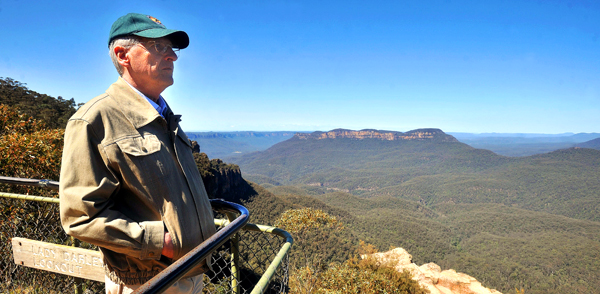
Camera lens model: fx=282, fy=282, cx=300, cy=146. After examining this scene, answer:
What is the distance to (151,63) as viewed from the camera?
133 centimetres

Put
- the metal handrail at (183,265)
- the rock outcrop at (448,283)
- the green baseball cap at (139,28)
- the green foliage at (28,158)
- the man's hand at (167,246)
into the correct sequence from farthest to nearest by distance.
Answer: the rock outcrop at (448,283)
the green foliage at (28,158)
the green baseball cap at (139,28)
the man's hand at (167,246)
the metal handrail at (183,265)

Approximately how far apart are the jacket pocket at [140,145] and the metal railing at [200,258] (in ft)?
1.48

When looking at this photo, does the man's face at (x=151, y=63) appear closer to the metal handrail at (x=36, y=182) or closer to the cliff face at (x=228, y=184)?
the metal handrail at (x=36, y=182)

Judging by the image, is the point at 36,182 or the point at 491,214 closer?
the point at 36,182

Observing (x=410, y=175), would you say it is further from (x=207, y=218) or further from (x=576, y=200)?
(x=207, y=218)

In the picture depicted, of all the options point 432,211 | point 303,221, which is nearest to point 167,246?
point 303,221

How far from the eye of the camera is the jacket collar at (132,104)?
121 cm

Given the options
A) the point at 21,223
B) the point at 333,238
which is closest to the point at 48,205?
the point at 21,223

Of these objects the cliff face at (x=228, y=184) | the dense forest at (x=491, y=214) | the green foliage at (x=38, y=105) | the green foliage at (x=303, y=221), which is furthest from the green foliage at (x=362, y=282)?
the dense forest at (x=491, y=214)

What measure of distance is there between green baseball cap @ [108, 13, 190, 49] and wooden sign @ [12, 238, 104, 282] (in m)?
1.47

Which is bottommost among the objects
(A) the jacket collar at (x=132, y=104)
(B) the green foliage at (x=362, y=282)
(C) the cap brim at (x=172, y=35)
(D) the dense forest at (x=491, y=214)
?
(D) the dense forest at (x=491, y=214)

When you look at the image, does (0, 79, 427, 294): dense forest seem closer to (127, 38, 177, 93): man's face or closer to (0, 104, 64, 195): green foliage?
(0, 104, 64, 195): green foliage

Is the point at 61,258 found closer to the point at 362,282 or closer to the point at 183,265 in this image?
the point at 183,265

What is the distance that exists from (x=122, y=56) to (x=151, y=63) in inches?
5.7
